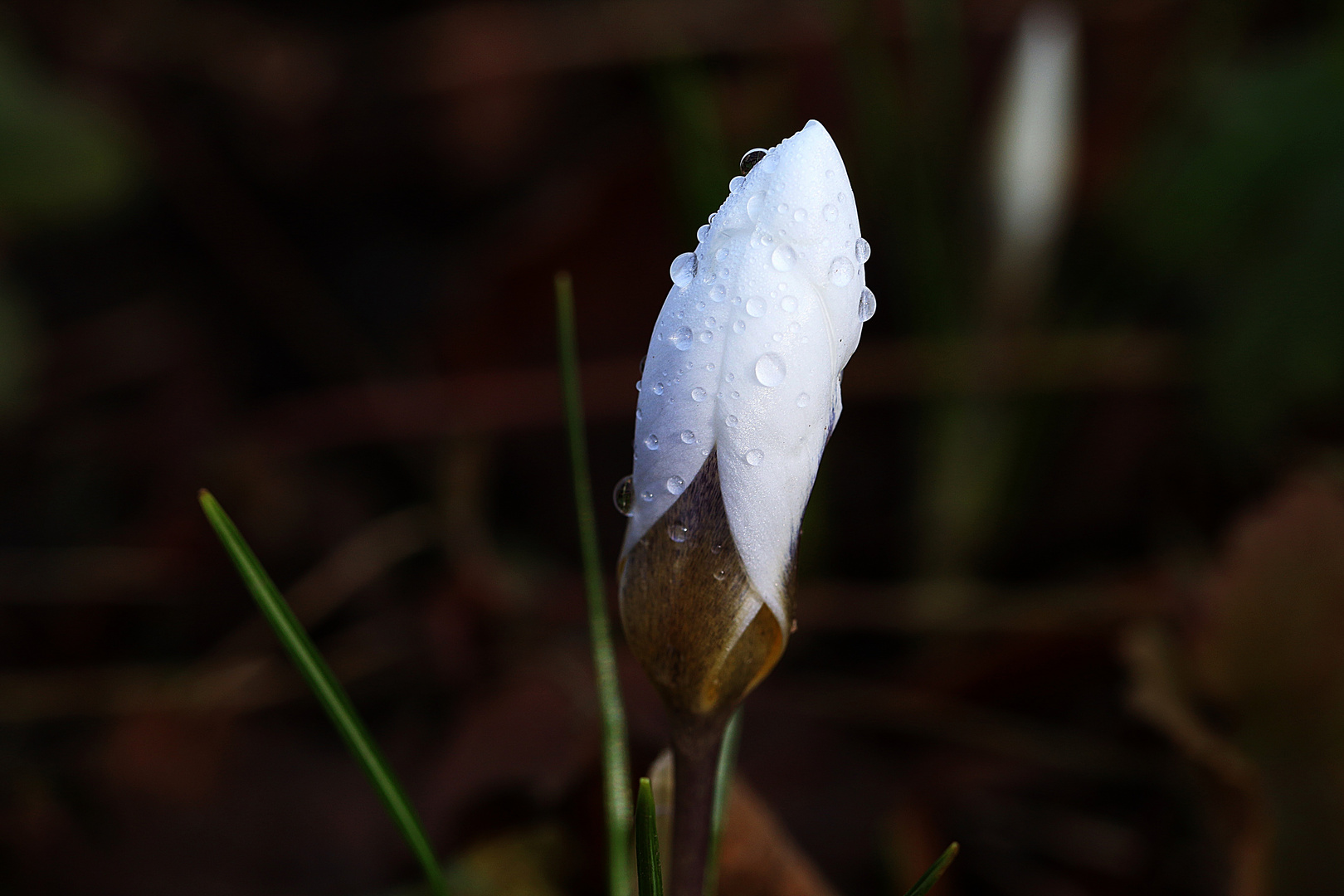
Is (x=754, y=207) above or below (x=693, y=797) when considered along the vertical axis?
above

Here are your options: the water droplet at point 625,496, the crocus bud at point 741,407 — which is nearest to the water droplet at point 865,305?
the crocus bud at point 741,407

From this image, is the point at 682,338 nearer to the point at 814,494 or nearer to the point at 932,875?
the point at 932,875

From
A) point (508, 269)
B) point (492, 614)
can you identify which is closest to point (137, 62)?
point (508, 269)

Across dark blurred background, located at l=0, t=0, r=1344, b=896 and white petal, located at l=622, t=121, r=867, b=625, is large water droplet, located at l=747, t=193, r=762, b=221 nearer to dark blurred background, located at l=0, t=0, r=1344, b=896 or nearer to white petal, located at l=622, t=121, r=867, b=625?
white petal, located at l=622, t=121, r=867, b=625

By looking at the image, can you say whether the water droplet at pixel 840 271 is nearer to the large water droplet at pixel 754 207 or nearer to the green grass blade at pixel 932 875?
the large water droplet at pixel 754 207

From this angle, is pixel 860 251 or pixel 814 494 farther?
pixel 814 494

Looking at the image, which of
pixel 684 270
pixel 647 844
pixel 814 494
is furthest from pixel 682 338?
pixel 814 494

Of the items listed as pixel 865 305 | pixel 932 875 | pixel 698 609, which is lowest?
pixel 932 875
